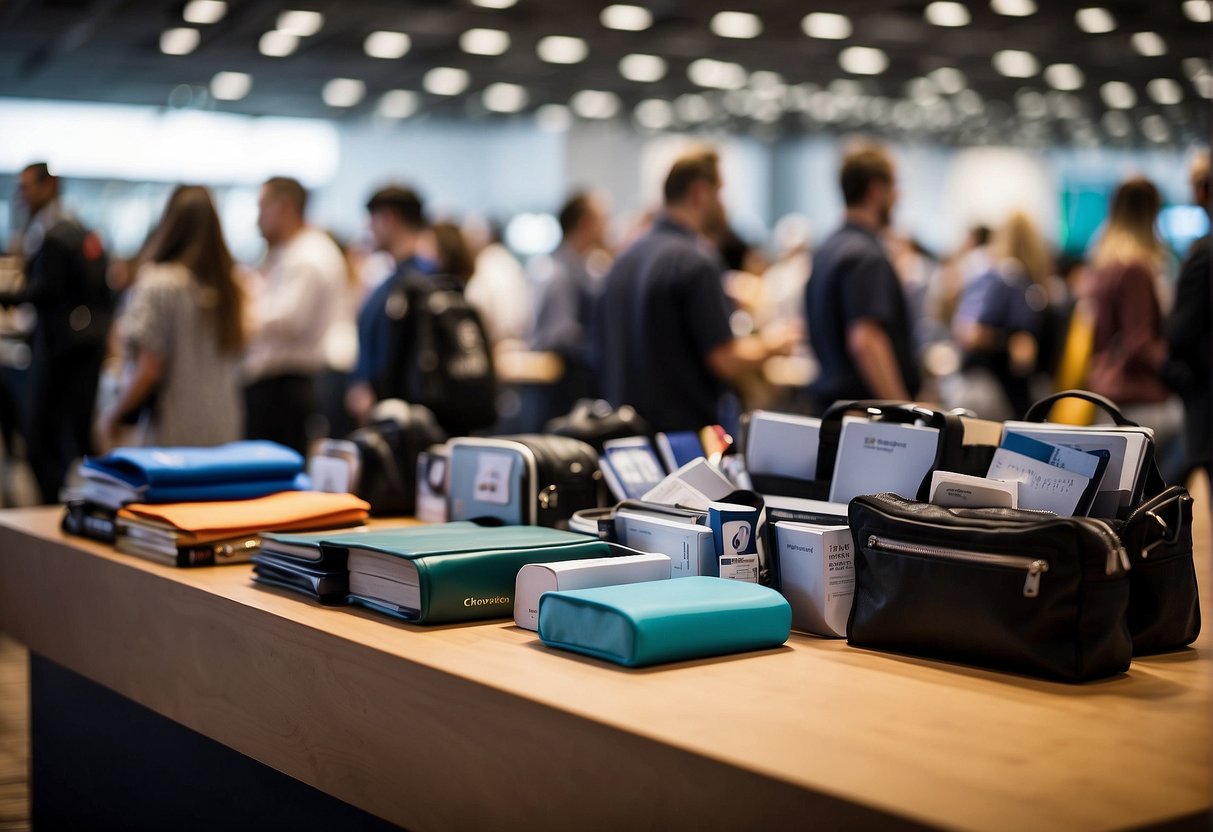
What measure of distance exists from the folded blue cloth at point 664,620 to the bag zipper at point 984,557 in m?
0.15

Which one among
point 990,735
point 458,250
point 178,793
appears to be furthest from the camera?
point 458,250

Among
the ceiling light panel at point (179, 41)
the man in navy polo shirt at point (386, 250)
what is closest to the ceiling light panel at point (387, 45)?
the ceiling light panel at point (179, 41)

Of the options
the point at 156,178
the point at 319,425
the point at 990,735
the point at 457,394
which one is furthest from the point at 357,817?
the point at 156,178

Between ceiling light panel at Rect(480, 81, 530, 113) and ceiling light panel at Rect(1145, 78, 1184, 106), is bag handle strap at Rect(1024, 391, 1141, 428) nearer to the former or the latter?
ceiling light panel at Rect(480, 81, 530, 113)

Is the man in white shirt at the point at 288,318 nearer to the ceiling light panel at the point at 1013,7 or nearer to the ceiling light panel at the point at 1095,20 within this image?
the ceiling light panel at the point at 1013,7

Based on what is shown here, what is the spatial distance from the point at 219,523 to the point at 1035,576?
130 centimetres

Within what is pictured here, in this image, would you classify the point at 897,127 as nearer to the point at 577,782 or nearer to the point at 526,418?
the point at 526,418

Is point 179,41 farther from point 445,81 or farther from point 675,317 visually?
point 675,317

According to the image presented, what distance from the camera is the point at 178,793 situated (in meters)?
2.17

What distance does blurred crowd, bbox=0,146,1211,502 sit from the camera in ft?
13.0

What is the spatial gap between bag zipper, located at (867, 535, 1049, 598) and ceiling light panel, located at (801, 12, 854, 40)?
9062mm

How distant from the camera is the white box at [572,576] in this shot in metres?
1.61

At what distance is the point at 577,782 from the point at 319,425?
884 centimetres

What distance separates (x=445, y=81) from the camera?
43.5 feet
